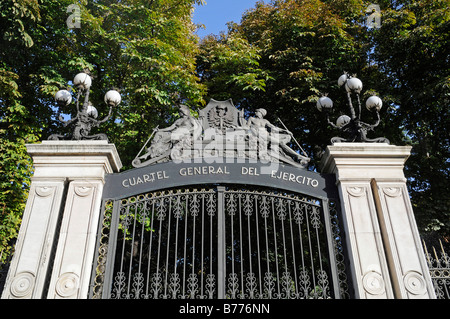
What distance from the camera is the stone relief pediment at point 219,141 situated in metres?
7.38

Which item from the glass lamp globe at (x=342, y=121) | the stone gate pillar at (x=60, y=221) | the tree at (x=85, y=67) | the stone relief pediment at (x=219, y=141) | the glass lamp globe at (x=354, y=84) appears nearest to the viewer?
the stone gate pillar at (x=60, y=221)

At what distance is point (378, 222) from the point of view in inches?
260

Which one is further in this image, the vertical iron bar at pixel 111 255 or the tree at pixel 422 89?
the tree at pixel 422 89

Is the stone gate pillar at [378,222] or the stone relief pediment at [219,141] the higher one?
the stone relief pediment at [219,141]

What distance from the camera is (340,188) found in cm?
691

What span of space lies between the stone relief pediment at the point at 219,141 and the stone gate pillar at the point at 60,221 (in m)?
0.95

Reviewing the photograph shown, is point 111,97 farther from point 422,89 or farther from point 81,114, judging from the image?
point 422,89

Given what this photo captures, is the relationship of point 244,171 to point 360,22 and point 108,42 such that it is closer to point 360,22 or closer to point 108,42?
point 108,42

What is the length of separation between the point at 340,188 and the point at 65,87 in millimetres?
9251

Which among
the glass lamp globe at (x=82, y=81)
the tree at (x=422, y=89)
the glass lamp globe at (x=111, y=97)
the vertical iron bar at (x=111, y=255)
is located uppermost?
the tree at (x=422, y=89)

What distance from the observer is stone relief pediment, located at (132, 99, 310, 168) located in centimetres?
738

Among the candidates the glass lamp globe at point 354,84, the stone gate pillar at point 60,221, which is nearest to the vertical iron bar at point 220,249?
the stone gate pillar at point 60,221

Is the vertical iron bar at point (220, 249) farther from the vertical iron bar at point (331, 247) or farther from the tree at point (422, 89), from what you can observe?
the tree at point (422, 89)
